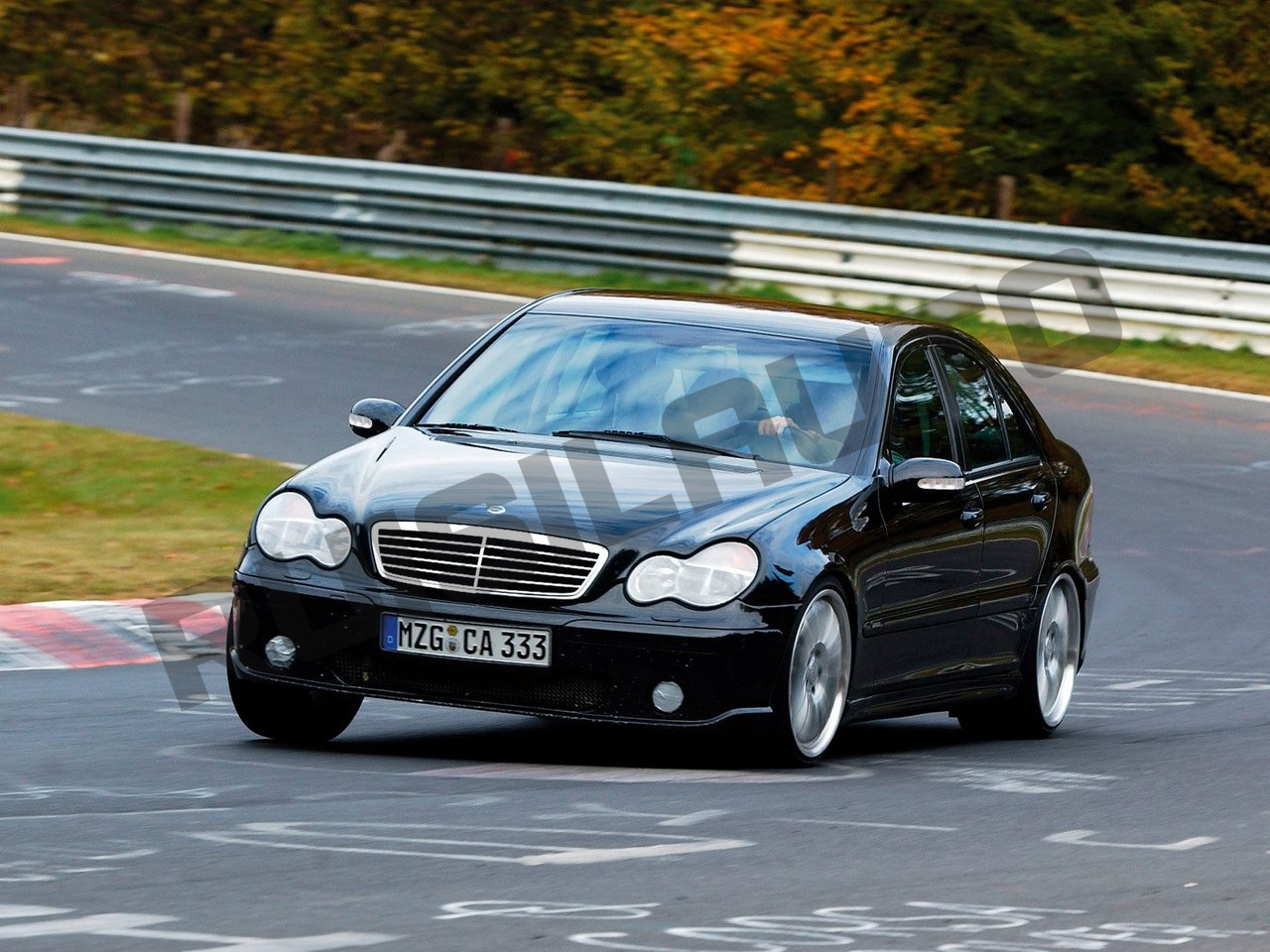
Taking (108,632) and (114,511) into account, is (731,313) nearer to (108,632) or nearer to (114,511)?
(108,632)

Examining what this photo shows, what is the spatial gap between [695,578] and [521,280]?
16602 mm

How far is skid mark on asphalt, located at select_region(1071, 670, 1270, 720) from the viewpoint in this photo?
10.1 metres

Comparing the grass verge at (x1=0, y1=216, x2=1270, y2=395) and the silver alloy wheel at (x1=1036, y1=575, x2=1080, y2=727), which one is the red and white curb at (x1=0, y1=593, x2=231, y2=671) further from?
the grass verge at (x1=0, y1=216, x2=1270, y2=395)

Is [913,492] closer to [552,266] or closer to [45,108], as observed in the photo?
[552,266]

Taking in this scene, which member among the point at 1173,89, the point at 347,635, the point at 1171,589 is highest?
the point at 1173,89

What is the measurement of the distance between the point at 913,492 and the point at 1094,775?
114 cm

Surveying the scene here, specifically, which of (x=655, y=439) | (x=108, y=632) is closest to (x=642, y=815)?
(x=655, y=439)

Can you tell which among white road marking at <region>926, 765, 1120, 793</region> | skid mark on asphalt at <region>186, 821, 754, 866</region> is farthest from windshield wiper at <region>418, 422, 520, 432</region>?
skid mark on asphalt at <region>186, 821, 754, 866</region>

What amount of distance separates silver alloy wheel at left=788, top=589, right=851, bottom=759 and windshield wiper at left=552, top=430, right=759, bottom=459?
726 mm

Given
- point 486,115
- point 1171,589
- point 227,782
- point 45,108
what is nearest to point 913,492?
point 227,782

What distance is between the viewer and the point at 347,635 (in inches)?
293

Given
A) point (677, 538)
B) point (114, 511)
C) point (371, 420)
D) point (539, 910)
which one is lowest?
point (114, 511)

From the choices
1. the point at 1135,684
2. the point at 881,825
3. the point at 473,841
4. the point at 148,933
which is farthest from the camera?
the point at 1135,684

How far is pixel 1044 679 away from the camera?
9516mm
